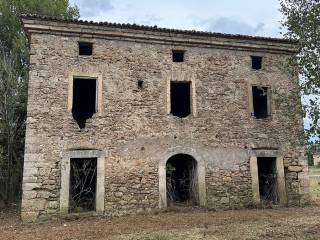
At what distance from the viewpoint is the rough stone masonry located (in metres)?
11.6

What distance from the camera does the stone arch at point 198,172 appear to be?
12195mm

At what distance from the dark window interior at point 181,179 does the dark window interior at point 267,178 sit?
9.10 ft

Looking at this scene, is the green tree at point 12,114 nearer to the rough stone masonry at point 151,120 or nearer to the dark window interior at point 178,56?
the rough stone masonry at point 151,120

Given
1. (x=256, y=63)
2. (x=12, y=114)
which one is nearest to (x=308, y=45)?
(x=256, y=63)

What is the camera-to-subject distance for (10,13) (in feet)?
57.6

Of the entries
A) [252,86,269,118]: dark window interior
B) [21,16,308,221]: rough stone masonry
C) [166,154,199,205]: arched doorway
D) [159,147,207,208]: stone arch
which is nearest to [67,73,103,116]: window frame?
[21,16,308,221]: rough stone masonry

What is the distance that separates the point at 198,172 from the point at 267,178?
3.08 metres

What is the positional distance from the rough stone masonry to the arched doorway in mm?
312

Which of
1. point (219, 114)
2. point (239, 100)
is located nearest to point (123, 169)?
point (219, 114)

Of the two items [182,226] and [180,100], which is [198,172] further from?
[180,100]

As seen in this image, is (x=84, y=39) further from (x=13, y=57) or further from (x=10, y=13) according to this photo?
(x=10, y=13)

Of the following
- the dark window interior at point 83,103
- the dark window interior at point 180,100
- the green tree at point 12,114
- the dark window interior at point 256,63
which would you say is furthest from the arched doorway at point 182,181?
the green tree at point 12,114

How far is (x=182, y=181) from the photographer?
13539 mm

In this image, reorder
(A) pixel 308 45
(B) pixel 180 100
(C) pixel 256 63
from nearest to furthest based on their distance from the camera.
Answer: (A) pixel 308 45
(C) pixel 256 63
(B) pixel 180 100
